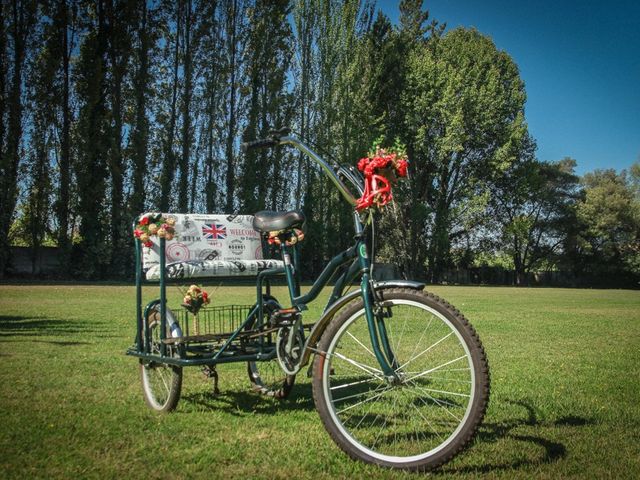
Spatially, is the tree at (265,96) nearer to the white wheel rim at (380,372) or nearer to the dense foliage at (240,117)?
the dense foliage at (240,117)

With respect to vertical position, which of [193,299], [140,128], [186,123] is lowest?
[193,299]

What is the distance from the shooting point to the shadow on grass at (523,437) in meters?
2.85

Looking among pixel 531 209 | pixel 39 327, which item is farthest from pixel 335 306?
pixel 531 209

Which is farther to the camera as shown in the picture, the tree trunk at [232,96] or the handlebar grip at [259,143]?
the tree trunk at [232,96]

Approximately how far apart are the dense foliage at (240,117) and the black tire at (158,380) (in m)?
19.5

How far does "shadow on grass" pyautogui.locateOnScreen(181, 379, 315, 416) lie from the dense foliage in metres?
19.3

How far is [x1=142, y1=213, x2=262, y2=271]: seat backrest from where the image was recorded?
4234 mm

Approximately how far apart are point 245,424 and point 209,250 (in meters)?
1.41

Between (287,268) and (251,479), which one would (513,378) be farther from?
(251,479)

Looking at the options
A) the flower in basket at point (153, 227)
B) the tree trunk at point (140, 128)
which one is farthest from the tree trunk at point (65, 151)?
→ the flower in basket at point (153, 227)

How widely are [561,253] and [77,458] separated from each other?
4847 cm

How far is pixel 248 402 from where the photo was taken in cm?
437

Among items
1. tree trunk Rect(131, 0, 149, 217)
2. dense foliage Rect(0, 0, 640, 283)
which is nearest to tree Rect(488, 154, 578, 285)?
dense foliage Rect(0, 0, 640, 283)

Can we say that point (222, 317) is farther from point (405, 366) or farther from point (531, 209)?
point (531, 209)
